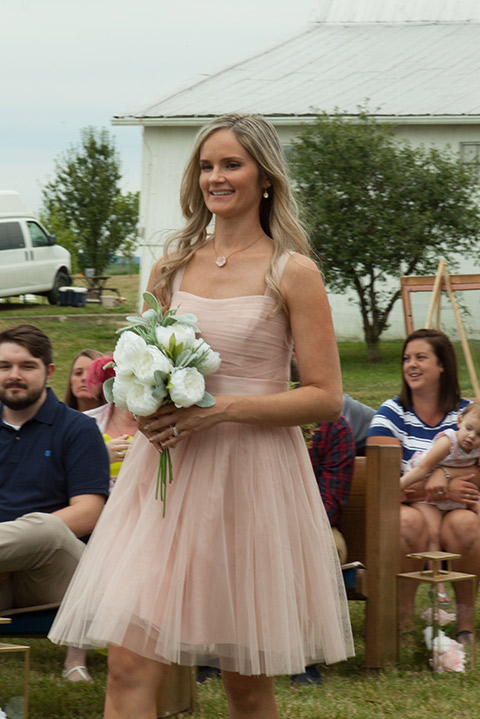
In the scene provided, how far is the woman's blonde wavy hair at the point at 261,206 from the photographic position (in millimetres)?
3256

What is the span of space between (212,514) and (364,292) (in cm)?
1448

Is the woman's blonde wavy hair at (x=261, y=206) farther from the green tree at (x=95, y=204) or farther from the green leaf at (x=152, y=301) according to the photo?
the green tree at (x=95, y=204)

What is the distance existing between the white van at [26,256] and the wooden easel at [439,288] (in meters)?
12.1

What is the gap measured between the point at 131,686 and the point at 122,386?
2.64 feet

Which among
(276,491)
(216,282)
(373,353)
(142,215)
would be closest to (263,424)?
(276,491)

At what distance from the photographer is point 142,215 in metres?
21.3

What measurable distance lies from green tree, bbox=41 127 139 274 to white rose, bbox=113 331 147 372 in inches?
1111

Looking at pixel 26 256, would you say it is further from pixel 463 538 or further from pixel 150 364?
pixel 150 364

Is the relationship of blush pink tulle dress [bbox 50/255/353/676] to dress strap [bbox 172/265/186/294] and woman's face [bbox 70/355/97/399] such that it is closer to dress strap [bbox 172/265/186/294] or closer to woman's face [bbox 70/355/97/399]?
dress strap [bbox 172/265/186/294]

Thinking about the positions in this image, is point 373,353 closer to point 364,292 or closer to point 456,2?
point 364,292

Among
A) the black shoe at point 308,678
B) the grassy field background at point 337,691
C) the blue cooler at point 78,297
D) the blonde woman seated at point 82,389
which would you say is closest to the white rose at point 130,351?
the grassy field background at point 337,691

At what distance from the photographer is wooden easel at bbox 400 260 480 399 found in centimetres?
1092

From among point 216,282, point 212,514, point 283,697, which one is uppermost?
point 216,282

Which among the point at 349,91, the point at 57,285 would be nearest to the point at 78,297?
the point at 57,285
